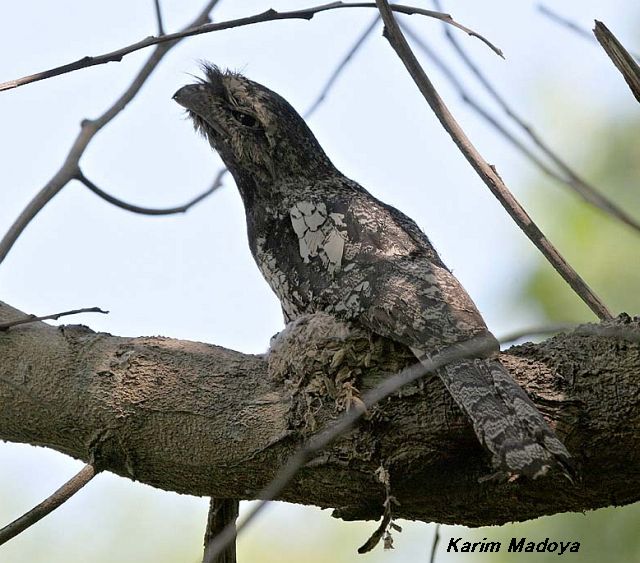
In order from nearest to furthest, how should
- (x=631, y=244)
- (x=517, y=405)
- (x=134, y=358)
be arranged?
(x=517, y=405), (x=134, y=358), (x=631, y=244)

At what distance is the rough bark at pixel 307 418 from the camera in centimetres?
312

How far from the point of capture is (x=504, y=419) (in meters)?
2.96

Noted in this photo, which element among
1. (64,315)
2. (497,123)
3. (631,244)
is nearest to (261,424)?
(64,315)

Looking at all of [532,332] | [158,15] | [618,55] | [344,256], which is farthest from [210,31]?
[532,332]

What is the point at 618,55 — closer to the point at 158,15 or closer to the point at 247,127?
the point at 158,15

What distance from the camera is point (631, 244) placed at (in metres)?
8.94

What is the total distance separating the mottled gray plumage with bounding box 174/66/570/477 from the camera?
2998 millimetres

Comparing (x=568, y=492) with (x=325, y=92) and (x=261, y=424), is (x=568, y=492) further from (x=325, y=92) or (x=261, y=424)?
(x=325, y=92)

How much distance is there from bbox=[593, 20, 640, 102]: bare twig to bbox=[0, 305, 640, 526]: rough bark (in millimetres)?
871

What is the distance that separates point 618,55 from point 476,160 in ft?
2.74

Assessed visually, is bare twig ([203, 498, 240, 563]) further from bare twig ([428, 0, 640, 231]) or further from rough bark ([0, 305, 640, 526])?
bare twig ([428, 0, 640, 231])

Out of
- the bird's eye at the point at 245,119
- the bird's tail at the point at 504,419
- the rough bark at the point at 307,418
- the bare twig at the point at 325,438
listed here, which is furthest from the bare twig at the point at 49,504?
the bird's eye at the point at 245,119

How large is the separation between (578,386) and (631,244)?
6223mm

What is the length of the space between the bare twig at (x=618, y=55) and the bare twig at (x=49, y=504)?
218 centimetres
